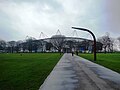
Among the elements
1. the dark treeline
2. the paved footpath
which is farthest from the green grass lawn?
the dark treeline

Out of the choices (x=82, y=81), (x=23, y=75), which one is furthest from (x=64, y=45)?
(x=82, y=81)

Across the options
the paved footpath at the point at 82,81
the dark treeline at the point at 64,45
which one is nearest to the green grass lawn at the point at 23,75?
the paved footpath at the point at 82,81

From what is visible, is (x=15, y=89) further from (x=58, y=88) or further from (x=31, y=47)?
(x=31, y=47)

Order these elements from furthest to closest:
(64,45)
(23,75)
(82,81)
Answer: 1. (64,45)
2. (23,75)
3. (82,81)

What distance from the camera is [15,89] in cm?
948

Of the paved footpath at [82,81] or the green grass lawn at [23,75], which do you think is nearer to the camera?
the paved footpath at [82,81]

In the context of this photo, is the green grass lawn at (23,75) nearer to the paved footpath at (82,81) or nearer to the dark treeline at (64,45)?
the paved footpath at (82,81)

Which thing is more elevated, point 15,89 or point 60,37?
point 60,37

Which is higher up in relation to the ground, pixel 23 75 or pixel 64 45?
pixel 64 45

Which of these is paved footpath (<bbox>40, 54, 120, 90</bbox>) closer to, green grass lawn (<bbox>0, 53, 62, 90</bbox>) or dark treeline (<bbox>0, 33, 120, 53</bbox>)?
green grass lawn (<bbox>0, 53, 62, 90</bbox>)

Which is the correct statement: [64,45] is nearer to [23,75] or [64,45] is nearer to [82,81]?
[23,75]

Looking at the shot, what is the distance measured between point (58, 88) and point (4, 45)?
16516 centimetres

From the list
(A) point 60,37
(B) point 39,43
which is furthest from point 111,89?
(B) point 39,43

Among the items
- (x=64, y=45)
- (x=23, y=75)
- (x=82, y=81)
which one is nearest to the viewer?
(x=82, y=81)
